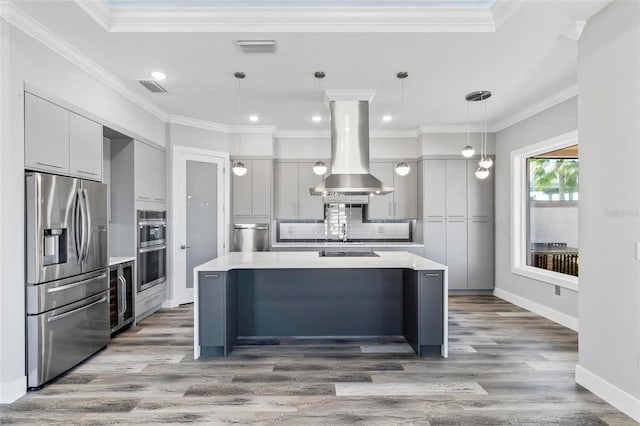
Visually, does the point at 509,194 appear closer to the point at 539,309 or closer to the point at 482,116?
the point at 482,116

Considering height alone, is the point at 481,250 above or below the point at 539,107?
below

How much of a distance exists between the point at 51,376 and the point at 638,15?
4.73 m

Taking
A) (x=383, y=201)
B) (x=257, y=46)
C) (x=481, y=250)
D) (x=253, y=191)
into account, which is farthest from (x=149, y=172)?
(x=481, y=250)

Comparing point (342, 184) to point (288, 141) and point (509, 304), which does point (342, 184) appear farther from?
point (509, 304)

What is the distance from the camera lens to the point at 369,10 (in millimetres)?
2934

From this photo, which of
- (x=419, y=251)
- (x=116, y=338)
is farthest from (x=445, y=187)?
(x=116, y=338)

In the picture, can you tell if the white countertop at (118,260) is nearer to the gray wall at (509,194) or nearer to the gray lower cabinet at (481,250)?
the gray lower cabinet at (481,250)

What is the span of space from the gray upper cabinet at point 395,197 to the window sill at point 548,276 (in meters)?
1.83

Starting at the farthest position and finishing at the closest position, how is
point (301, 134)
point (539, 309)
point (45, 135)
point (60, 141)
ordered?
point (301, 134)
point (539, 309)
point (60, 141)
point (45, 135)

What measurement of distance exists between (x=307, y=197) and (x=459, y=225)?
8.34 feet

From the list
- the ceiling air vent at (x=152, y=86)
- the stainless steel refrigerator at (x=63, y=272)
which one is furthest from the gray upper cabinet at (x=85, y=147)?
the ceiling air vent at (x=152, y=86)

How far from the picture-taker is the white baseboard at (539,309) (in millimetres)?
4358

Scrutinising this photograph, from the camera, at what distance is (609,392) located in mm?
2609

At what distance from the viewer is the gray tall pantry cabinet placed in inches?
243
